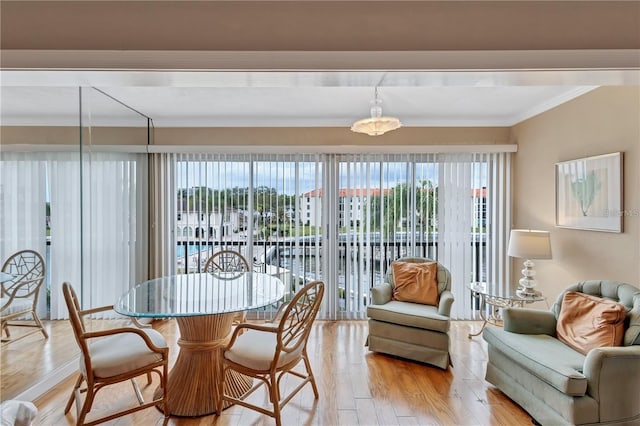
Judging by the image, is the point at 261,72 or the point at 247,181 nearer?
the point at 261,72

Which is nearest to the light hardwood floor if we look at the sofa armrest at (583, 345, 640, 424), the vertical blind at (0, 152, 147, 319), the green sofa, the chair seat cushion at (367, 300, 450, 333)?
the green sofa

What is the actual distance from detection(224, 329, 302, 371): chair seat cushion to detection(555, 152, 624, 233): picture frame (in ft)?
8.70

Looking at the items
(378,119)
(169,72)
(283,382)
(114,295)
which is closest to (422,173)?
(378,119)

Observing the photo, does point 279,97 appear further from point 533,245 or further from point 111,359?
point 533,245

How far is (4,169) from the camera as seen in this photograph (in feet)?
7.30

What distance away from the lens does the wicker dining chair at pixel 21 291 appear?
223cm

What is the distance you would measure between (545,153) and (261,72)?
125 inches

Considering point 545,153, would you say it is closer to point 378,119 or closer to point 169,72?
point 378,119

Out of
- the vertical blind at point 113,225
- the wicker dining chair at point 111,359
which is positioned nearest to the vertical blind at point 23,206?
the vertical blind at point 113,225

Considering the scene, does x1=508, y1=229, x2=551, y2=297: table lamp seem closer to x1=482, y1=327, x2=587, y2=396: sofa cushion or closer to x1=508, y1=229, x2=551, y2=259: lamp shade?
x1=508, y1=229, x2=551, y2=259: lamp shade

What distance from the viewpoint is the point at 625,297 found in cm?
210

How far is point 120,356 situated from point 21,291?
117cm

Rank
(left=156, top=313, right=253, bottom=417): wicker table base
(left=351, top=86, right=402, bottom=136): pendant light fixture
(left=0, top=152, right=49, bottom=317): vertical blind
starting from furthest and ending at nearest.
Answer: (left=351, top=86, right=402, bottom=136): pendant light fixture → (left=0, top=152, right=49, bottom=317): vertical blind → (left=156, top=313, right=253, bottom=417): wicker table base

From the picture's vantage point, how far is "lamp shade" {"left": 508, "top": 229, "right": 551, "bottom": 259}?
2895 millimetres
